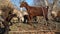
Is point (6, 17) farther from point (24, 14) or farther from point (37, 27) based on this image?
point (37, 27)

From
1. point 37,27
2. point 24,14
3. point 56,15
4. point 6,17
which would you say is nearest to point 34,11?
point 24,14

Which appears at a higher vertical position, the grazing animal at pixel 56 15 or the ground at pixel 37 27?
the grazing animal at pixel 56 15

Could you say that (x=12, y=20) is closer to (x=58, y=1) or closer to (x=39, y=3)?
(x=39, y=3)

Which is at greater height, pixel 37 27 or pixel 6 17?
pixel 6 17

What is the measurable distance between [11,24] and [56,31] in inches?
30.6

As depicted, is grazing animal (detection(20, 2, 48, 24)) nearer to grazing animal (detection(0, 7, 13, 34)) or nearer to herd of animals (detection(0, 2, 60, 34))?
herd of animals (detection(0, 2, 60, 34))

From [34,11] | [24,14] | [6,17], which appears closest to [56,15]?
[34,11]

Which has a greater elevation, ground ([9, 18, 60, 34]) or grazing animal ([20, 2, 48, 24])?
grazing animal ([20, 2, 48, 24])

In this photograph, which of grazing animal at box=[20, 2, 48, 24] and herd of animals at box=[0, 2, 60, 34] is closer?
herd of animals at box=[0, 2, 60, 34]

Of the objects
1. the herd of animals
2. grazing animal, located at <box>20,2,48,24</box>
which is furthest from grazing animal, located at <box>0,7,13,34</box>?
grazing animal, located at <box>20,2,48,24</box>

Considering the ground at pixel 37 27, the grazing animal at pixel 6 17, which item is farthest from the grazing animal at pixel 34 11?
the grazing animal at pixel 6 17

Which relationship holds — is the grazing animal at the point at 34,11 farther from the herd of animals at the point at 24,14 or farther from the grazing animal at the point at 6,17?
the grazing animal at the point at 6,17

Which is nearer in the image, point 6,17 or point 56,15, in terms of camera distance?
point 6,17

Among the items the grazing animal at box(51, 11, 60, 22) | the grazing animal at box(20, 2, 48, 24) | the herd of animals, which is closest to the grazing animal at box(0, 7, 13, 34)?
the herd of animals
